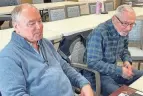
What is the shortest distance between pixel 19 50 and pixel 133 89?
0.74m

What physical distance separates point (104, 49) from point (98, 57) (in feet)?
Result: 0.36

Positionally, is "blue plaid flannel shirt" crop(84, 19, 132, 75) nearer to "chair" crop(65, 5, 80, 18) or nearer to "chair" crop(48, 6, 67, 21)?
"chair" crop(48, 6, 67, 21)

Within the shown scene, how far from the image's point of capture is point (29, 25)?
1.42 metres

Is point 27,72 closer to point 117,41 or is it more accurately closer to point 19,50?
point 19,50

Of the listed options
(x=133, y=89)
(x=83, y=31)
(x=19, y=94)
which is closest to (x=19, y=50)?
(x=19, y=94)

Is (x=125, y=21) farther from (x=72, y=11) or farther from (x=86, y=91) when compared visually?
(x=72, y=11)

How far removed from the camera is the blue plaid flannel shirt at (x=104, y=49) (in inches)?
78.3

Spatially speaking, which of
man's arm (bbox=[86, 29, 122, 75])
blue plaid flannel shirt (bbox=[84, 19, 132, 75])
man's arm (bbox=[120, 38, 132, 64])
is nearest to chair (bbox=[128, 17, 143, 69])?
man's arm (bbox=[120, 38, 132, 64])

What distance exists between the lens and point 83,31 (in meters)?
2.80

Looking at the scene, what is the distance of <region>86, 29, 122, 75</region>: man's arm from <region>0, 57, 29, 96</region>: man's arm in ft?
2.74

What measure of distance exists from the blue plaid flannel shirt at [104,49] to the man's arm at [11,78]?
84cm

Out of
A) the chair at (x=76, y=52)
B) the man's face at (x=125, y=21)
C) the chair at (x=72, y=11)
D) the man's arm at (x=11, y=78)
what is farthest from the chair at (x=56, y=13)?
the man's arm at (x=11, y=78)

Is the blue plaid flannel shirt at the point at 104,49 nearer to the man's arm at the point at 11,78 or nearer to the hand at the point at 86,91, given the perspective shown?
the hand at the point at 86,91

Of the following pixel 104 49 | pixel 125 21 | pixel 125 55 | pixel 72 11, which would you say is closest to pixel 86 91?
pixel 104 49
